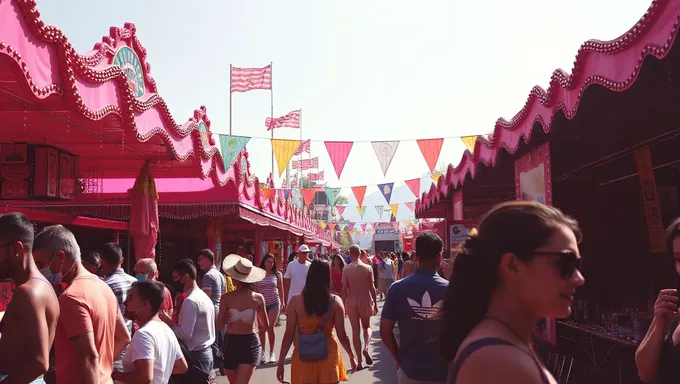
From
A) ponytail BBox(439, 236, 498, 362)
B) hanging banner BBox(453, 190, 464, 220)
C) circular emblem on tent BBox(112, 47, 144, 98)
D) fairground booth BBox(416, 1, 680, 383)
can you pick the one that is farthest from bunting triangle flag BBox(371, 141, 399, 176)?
ponytail BBox(439, 236, 498, 362)

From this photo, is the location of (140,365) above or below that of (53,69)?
below

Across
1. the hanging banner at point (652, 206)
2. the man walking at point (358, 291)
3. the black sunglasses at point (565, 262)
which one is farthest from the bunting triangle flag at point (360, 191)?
the black sunglasses at point (565, 262)

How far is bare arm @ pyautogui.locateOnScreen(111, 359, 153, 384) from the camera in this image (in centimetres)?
416

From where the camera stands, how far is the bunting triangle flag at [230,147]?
42.3 feet

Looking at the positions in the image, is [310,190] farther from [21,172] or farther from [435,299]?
[435,299]

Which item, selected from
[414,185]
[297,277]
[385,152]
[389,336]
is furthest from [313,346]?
[414,185]

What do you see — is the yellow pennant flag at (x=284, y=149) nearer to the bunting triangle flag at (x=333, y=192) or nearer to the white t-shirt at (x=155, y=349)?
the white t-shirt at (x=155, y=349)

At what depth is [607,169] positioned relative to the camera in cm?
1002

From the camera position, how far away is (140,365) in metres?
4.19

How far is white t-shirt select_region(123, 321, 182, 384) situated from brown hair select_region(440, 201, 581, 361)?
9.60 ft

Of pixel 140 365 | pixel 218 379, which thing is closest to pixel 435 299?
pixel 140 365

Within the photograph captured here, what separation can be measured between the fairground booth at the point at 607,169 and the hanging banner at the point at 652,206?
13mm

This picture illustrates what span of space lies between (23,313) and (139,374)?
120cm

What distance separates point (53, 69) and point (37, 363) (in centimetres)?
341
